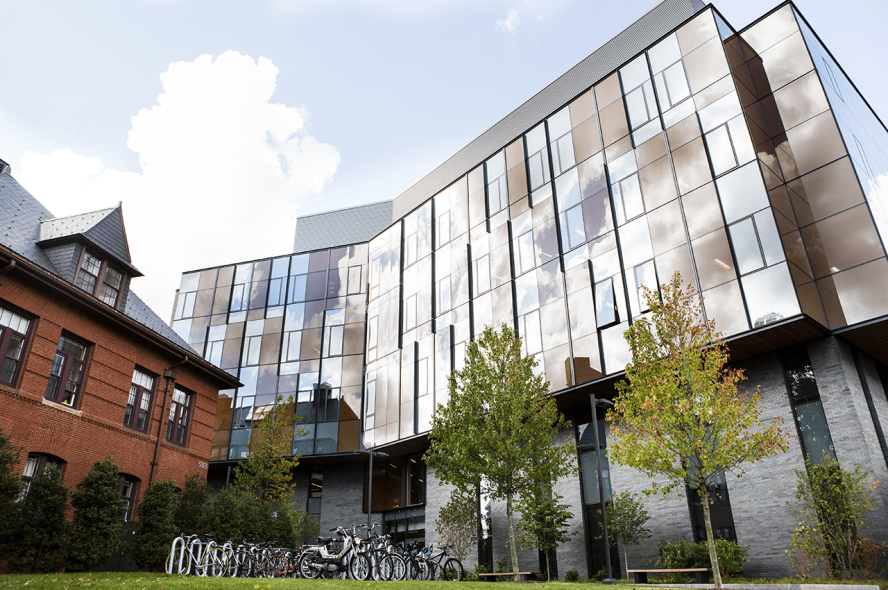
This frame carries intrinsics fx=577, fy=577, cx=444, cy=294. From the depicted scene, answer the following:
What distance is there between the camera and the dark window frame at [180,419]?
73.8 ft

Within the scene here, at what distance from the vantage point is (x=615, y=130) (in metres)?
25.4

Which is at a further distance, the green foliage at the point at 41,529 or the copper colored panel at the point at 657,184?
the copper colored panel at the point at 657,184

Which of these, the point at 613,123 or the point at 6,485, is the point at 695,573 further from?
the point at 6,485

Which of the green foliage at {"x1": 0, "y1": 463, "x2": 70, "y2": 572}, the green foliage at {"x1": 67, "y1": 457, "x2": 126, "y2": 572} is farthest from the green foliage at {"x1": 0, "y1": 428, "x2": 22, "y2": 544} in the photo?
the green foliage at {"x1": 67, "y1": 457, "x2": 126, "y2": 572}

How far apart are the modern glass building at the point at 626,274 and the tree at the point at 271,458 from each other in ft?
3.53

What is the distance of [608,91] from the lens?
86.5ft

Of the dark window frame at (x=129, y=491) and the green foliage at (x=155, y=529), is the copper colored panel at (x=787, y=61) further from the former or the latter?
the dark window frame at (x=129, y=491)

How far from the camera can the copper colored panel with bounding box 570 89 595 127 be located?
27.0 meters

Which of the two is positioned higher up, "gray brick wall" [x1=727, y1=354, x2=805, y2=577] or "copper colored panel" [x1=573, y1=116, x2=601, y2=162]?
"copper colored panel" [x1=573, y1=116, x2=601, y2=162]

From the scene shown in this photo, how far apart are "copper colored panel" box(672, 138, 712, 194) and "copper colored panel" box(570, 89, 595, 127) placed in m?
5.87

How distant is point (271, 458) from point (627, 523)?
62.5ft

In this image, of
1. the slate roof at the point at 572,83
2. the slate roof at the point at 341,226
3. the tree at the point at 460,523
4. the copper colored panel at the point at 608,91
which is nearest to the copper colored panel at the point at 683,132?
the copper colored panel at the point at 608,91

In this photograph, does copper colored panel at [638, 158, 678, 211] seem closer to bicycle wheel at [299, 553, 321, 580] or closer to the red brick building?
bicycle wheel at [299, 553, 321, 580]

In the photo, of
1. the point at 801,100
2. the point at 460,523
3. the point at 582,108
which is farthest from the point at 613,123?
the point at 460,523
